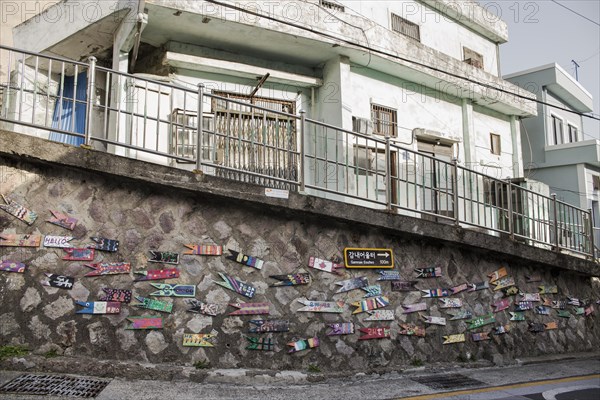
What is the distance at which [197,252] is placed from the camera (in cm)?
610

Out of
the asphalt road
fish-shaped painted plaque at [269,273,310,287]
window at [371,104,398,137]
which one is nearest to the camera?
the asphalt road

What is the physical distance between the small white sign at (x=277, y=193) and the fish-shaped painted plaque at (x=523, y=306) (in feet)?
15.6

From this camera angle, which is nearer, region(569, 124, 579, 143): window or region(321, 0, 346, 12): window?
region(321, 0, 346, 12): window

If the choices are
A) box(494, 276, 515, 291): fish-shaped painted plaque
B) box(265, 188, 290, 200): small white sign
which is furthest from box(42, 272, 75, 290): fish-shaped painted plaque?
box(494, 276, 515, 291): fish-shaped painted plaque

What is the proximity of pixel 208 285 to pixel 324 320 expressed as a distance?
158 centimetres

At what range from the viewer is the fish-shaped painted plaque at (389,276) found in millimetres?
7328

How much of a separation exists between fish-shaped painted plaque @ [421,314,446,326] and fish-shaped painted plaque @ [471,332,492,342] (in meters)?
0.69

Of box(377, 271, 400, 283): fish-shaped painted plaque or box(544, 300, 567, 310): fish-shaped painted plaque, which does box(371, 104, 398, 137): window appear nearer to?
box(544, 300, 567, 310): fish-shaped painted plaque

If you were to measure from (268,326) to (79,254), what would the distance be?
2229 millimetres

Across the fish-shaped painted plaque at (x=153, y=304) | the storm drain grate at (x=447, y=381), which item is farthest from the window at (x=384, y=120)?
the fish-shaped painted plaque at (x=153, y=304)

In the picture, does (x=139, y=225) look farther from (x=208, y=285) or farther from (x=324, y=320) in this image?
(x=324, y=320)

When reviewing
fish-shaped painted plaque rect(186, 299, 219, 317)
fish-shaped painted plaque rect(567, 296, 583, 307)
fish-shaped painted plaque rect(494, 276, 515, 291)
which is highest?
fish-shaped painted plaque rect(494, 276, 515, 291)

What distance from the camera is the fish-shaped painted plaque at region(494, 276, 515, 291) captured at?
28.6 feet

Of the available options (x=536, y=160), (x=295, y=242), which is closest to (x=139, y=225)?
(x=295, y=242)
